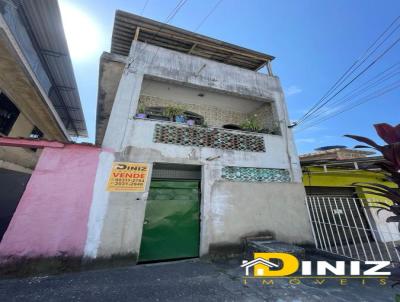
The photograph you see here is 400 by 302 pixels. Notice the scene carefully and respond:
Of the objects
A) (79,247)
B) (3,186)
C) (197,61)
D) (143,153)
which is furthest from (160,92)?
(3,186)

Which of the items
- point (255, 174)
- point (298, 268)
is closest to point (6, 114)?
point (255, 174)

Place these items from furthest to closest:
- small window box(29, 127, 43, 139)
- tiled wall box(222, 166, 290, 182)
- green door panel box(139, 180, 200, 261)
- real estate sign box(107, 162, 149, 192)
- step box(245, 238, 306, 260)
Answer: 1. small window box(29, 127, 43, 139)
2. tiled wall box(222, 166, 290, 182)
3. green door panel box(139, 180, 200, 261)
4. real estate sign box(107, 162, 149, 192)
5. step box(245, 238, 306, 260)

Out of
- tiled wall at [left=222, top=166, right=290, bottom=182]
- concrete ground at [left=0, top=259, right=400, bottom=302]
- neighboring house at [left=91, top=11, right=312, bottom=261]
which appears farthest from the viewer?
tiled wall at [left=222, top=166, right=290, bottom=182]

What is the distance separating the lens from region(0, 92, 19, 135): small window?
18.4 ft

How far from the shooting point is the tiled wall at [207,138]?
17.1 feet

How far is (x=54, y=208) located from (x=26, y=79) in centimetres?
346

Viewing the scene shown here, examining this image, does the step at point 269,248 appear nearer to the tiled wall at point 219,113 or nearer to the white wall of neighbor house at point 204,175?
the white wall of neighbor house at point 204,175

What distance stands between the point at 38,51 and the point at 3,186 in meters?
4.41

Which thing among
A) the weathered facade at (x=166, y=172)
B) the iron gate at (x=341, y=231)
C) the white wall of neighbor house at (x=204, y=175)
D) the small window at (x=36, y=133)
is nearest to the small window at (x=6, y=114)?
the small window at (x=36, y=133)

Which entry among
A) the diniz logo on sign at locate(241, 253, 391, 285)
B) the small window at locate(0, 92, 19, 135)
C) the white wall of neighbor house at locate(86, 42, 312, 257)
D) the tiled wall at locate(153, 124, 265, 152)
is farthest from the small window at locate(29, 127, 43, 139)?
the diniz logo on sign at locate(241, 253, 391, 285)

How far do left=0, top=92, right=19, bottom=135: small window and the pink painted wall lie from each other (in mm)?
3252

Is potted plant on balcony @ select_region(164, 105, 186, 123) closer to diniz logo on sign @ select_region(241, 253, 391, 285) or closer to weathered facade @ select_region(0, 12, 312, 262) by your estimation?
weathered facade @ select_region(0, 12, 312, 262)

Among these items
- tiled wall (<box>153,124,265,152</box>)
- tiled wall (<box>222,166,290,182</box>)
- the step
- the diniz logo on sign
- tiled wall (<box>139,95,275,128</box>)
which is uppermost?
tiled wall (<box>139,95,275,128</box>)

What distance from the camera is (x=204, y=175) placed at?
5172mm
